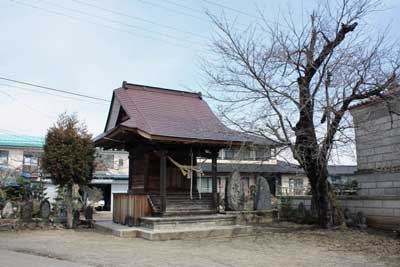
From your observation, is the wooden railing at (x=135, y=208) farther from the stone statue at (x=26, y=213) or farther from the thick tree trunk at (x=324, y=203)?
the thick tree trunk at (x=324, y=203)

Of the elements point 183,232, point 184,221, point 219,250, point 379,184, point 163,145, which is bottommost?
point 219,250

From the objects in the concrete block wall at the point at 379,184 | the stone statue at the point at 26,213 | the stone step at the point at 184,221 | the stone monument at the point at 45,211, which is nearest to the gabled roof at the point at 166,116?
the stone step at the point at 184,221

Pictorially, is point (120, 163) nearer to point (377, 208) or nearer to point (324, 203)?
point (324, 203)

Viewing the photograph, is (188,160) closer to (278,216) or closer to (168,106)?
(168,106)

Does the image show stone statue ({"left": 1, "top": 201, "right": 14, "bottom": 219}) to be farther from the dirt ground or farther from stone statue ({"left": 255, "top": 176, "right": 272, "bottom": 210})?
stone statue ({"left": 255, "top": 176, "right": 272, "bottom": 210})

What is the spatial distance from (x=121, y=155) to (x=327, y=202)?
29.2 meters

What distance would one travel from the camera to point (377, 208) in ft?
50.2

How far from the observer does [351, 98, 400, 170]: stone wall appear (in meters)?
16.0

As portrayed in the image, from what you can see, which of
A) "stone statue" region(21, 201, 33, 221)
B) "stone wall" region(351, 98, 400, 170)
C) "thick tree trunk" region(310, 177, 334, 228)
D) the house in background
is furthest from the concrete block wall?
the house in background

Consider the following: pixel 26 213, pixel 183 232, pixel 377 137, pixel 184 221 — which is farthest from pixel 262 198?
pixel 26 213

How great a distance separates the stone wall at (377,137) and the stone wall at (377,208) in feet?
5.22

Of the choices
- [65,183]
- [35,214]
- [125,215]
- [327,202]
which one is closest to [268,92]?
[327,202]

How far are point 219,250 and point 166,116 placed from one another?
740 cm

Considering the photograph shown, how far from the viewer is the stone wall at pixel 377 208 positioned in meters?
14.5
